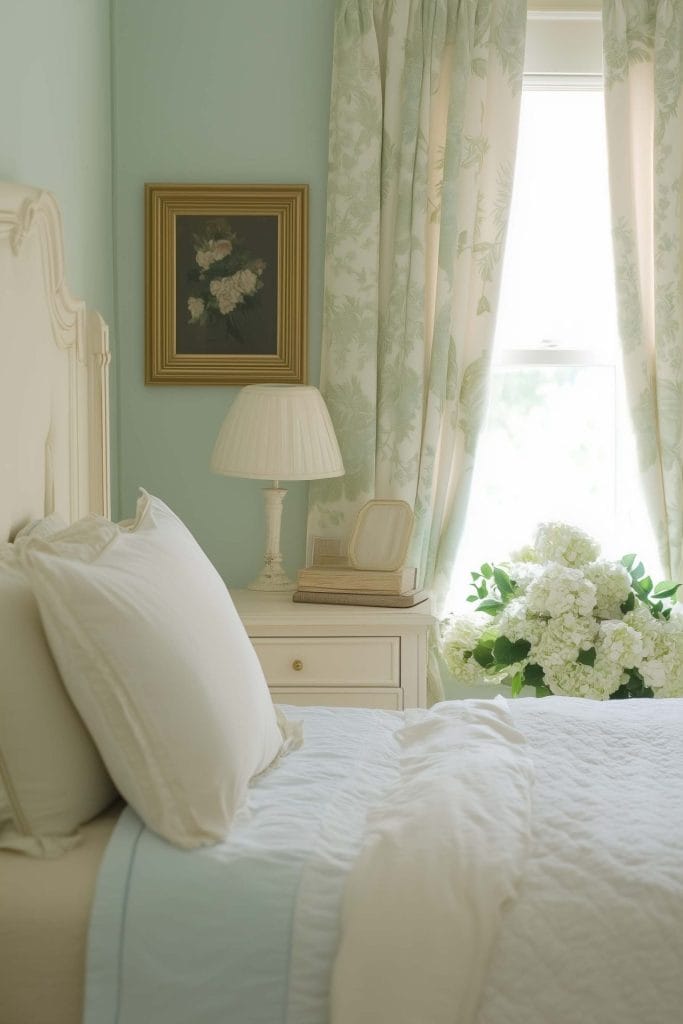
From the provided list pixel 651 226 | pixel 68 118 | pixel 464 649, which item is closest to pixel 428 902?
pixel 464 649

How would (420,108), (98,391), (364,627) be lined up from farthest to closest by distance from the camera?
(420,108) < (364,627) < (98,391)

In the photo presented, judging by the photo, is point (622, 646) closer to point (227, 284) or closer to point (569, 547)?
point (569, 547)

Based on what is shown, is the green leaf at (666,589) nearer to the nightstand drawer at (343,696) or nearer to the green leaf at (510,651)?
the green leaf at (510,651)

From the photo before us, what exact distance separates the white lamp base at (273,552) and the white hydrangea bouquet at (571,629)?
→ 0.48 m

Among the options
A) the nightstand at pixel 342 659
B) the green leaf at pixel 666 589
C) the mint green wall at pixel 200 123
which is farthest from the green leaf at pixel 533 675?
the mint green wall at pixel 200 123

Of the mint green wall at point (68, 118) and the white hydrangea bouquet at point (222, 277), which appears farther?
the white hydrangea bouquet at point (222, 277)

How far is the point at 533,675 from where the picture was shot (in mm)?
3035

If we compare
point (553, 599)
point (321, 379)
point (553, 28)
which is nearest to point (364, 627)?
point (553, 599)

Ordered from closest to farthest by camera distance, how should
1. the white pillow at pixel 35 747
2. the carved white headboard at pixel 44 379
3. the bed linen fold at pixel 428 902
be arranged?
the bed linen fold at pixel 428 902 → the white pillow at pixel 35 747 → the carved white headboard at pixel 44 379

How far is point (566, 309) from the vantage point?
3502mm

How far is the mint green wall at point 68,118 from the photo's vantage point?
7.47 feet

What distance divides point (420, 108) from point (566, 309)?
2.36 feet

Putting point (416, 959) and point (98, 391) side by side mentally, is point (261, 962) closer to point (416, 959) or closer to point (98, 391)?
point (416, 959)

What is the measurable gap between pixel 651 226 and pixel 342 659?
152 centimetres
